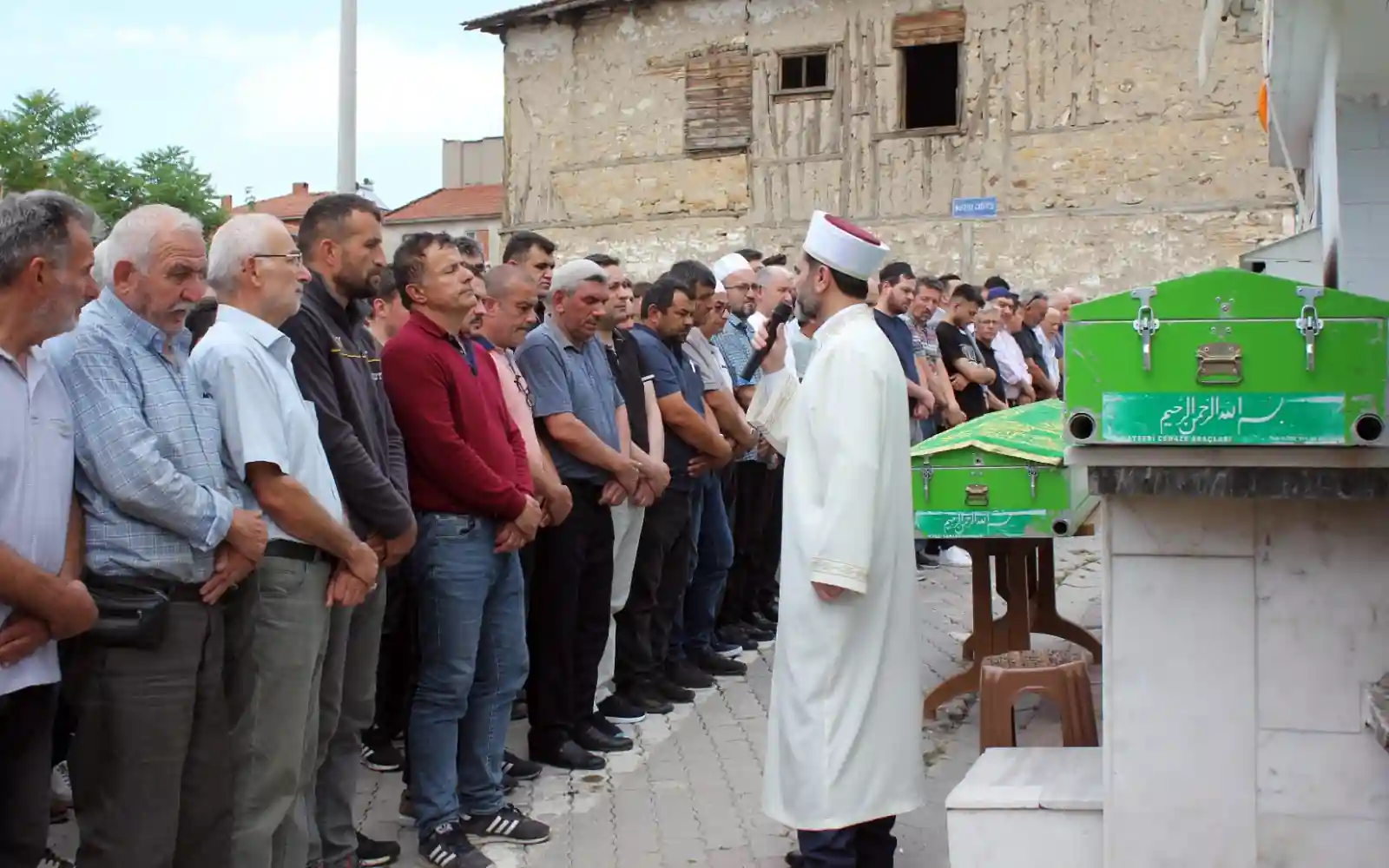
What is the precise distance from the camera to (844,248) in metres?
4.80

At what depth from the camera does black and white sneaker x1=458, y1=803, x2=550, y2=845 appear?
16.8 feet

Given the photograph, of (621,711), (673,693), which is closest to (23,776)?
(621,711)

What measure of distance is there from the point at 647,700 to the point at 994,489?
6.59 feet

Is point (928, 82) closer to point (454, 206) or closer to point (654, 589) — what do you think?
point (654, 589)

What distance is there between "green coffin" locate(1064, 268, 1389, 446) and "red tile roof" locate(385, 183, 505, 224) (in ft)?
132

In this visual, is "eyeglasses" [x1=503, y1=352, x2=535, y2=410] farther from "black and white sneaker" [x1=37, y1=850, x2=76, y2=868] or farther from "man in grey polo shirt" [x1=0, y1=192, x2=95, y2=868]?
"man in grey polo shirt" [x1=0, y1=192, x2=95, y2=868]

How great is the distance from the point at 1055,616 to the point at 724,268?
10.2 feet

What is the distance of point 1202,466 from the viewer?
12.3ft

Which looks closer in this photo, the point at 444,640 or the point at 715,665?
the point at 444,640

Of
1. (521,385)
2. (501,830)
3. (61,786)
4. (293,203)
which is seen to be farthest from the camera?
(293,203)

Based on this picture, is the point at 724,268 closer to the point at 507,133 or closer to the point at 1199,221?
the point at 1199,221

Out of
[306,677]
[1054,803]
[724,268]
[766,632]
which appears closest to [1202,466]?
[1054,803]

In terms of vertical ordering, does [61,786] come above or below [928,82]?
below

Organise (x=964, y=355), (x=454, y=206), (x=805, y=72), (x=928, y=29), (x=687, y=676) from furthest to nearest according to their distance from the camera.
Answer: (x=454, y=206) → (x=805, y=72) → (x=928, y=29) → (x=964, y=355) → (x=687, y=676)
